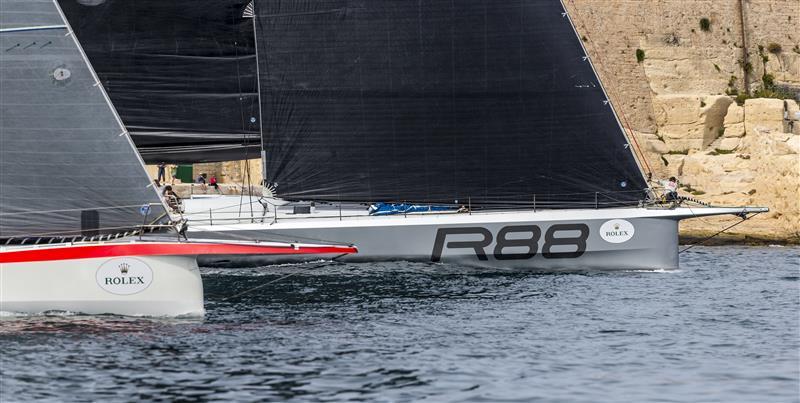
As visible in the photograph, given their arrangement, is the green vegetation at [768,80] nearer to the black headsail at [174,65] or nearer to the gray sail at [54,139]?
the black headsail at [174,65]

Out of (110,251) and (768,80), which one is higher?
(768,80)

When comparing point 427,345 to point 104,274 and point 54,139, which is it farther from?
point 54,139

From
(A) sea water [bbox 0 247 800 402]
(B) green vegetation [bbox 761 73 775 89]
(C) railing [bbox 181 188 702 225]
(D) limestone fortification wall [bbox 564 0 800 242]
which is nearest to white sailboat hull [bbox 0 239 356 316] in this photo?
(A) sea water [bbox 0 247 800 402]

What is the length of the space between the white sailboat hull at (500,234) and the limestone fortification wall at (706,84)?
20.8m

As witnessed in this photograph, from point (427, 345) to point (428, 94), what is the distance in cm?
1168

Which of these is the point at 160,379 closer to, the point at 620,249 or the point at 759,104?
the point at 620,249

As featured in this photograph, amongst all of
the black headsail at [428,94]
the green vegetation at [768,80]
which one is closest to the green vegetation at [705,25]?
the green vegetation at [768,80]

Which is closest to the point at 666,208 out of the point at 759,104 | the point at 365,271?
the point at 365,271

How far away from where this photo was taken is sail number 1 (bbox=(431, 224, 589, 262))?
30500mm

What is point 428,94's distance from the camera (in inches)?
1201

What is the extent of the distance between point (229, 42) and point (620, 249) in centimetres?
1063

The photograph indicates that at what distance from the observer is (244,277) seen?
29406 mm

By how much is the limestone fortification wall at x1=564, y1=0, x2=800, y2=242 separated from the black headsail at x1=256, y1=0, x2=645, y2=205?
21926mm

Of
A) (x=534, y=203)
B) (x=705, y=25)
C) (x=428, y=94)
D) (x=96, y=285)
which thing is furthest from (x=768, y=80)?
(x=96, y=285)
